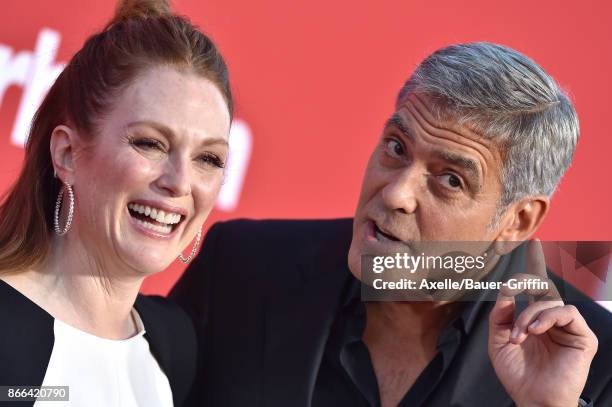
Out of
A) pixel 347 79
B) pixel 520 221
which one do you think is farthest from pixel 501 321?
pixel 347 79

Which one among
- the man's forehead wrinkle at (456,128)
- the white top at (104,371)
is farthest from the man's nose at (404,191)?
the white top at (104,371)

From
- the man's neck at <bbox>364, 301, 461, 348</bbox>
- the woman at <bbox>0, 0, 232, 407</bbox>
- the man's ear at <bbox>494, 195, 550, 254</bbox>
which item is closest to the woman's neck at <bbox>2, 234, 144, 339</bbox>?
the woman at <bbox>0, 0, 232, 407</bbox>

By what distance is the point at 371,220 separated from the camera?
2.04m

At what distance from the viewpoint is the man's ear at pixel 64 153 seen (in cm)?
175

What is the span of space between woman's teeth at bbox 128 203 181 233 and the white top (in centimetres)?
24

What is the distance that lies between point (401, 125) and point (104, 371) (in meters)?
0.84

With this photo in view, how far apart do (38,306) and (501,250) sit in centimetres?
107

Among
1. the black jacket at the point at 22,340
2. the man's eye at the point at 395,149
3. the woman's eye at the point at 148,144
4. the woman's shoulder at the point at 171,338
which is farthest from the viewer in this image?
the man's eye at the point at 395,149

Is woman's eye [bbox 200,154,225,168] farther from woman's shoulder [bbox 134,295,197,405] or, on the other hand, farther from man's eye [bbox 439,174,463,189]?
man's eye [bbox 439,174,463,189]

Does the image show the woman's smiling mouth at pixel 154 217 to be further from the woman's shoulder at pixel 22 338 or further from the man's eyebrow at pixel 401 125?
the man's eyebrow at pixel 401 125

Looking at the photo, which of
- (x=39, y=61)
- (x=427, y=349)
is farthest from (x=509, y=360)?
(x=39, y=61)

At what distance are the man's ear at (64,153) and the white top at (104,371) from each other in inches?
11.2

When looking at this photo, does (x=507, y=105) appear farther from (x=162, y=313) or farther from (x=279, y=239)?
(x=162, y=313)

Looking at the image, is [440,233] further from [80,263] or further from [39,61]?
[39,61]
